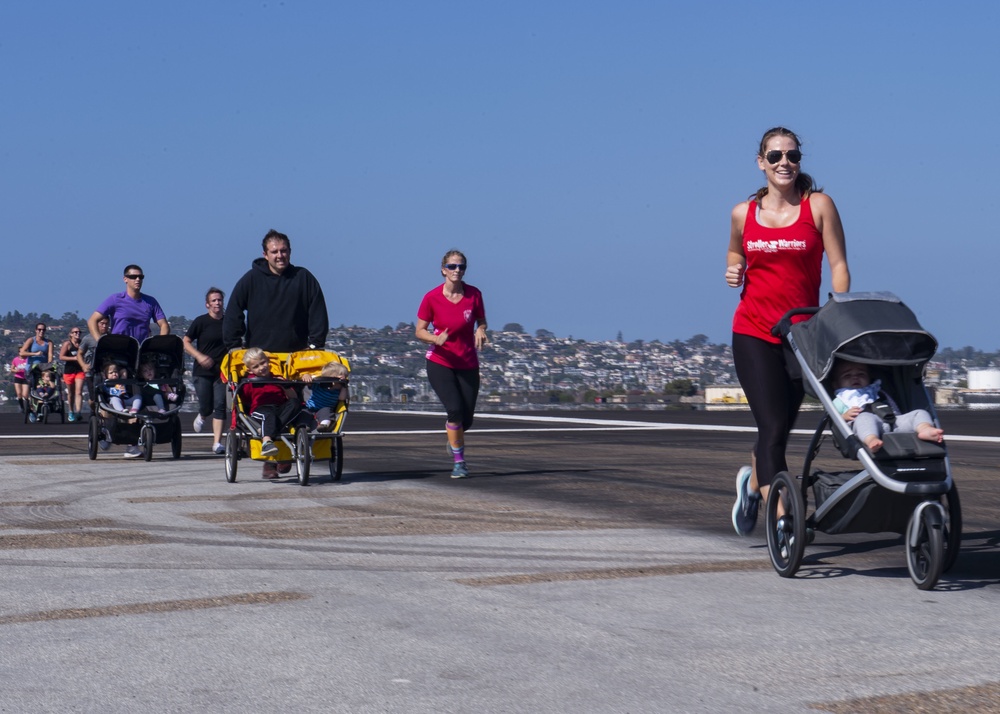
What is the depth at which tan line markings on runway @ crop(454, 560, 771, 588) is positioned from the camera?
6.46m

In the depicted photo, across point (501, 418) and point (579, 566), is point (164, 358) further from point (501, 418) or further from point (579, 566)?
point (501, 418)

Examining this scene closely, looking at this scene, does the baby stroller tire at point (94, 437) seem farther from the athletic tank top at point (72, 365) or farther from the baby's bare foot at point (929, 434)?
the athletic tank top at point (72, 365)

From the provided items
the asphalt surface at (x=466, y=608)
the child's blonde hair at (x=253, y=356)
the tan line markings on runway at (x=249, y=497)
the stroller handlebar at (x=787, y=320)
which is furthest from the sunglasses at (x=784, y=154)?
the child's blonde hair at (x=253, y=356)

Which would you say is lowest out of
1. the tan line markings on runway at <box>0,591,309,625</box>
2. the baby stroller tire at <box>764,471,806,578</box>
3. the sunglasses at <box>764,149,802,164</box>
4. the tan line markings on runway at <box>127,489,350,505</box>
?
the tan line markings on runway at <box>0,591,309,625</box>

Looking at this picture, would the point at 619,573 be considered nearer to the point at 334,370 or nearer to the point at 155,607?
the point at 155,607

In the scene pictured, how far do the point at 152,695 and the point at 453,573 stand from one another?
2547mm

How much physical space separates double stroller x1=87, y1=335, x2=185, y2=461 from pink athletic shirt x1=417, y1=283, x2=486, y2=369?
386 cm

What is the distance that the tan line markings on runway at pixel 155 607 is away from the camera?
560cm

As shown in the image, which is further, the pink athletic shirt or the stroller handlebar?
the pink athletic shirt

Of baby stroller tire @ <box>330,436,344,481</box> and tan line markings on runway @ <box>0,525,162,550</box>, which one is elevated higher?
baby stroller tire @ <box>330,436,344,481</box>

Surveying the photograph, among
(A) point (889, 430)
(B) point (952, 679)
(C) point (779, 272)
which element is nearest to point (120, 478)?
(C) point (779, 272)

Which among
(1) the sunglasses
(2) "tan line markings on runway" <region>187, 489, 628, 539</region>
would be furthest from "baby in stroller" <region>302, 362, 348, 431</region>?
(1) the sunglasses

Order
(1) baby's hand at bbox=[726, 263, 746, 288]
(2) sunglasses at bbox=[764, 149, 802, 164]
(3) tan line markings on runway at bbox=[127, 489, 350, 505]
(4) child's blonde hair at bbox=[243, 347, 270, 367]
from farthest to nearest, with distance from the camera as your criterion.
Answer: (4) child's blonde hair at bbox=[243, 347, 270, 367]
(3) tan line markings on runway at bbox=[127, 489, 350, 505]
(1) baby's hand at bbox=[726, 263, 746, 288]
(2) sunglasses at bbox=[764, 149, 802, 164]

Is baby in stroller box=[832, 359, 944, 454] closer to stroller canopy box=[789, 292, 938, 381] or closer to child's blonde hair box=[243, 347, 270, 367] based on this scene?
stroller canopy box=[789, 292, 938, 381]
